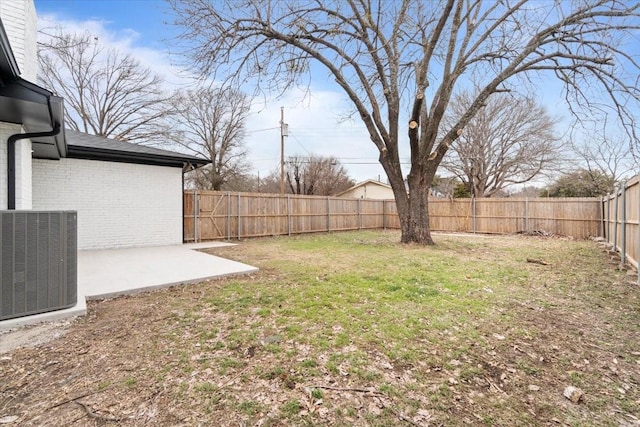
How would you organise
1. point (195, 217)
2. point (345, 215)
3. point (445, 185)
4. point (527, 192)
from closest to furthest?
point (195, 217) → point (345, 215) → point (445, 185) → point (527, 192)

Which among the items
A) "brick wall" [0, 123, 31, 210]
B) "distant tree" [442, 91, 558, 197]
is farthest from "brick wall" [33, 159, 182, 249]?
"distant tree" [442, 91, 558, 197]

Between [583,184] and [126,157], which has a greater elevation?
[583,184]

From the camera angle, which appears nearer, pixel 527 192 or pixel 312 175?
pixel 312 175

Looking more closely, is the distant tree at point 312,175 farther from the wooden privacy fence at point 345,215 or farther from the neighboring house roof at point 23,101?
the neighboring house roof at point 23,101

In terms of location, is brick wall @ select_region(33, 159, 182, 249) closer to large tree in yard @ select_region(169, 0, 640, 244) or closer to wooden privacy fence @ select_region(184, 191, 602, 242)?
wooden privacy fence @ select_region(184, 191, 602, 242)

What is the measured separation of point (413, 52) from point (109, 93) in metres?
17.8

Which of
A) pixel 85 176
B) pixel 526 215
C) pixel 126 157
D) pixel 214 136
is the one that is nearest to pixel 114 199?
pixel 85 176

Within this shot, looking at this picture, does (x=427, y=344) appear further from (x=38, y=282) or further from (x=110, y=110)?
(x=110, y=110)

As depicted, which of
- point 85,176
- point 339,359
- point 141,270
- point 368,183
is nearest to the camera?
point 339,359

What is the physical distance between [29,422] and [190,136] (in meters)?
21.7

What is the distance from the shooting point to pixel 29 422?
171 cm

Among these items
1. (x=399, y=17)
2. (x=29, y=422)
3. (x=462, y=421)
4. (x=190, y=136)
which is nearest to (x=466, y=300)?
(x=462, y=421)

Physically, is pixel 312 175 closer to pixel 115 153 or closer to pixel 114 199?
pixel 114 199

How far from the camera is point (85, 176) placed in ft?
25.0
